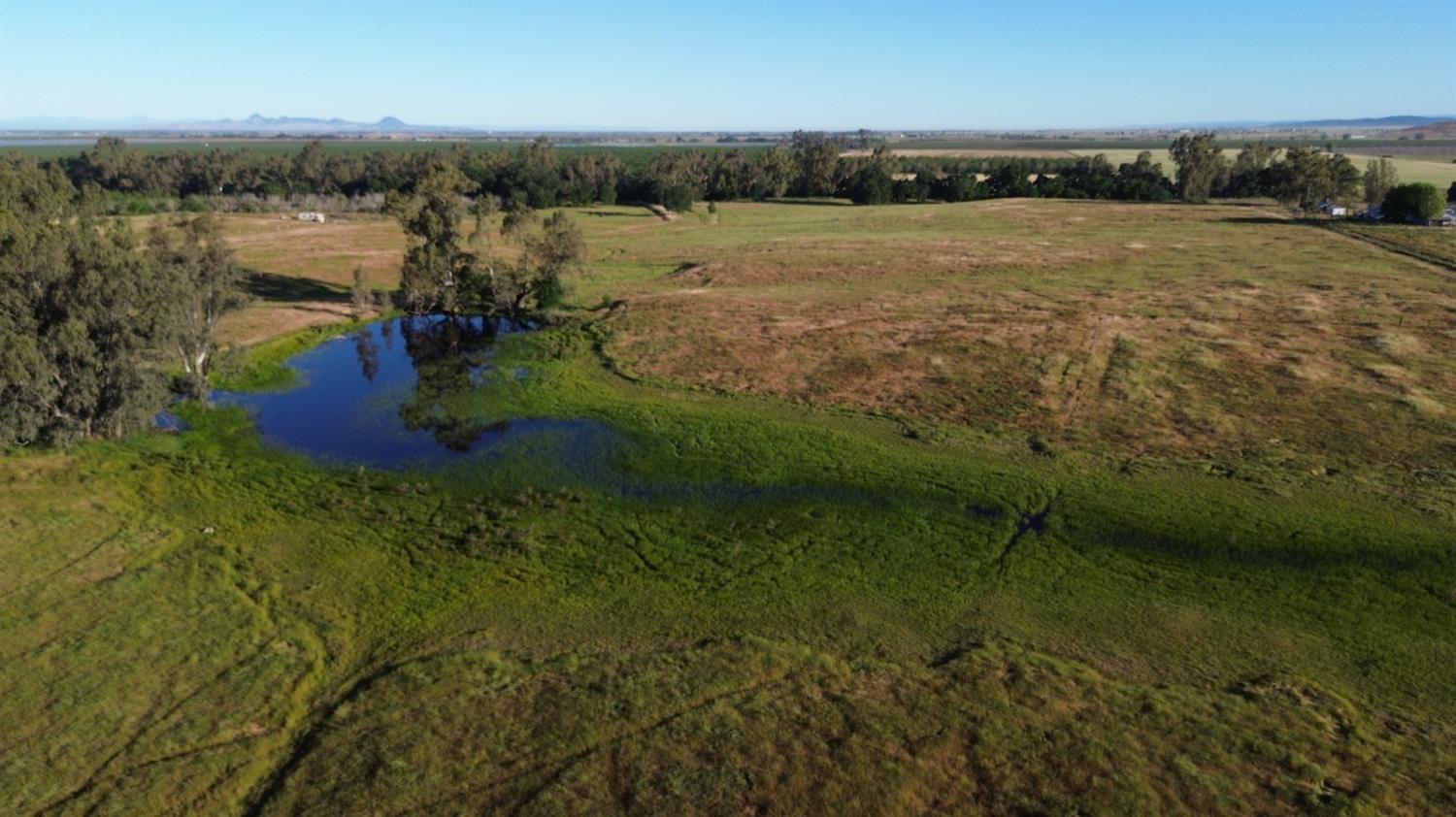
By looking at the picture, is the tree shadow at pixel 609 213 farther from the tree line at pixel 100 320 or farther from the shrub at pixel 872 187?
the tree line at pixel 100 320

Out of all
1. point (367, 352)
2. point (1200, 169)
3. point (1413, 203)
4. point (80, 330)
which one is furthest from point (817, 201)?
point (80, 330)

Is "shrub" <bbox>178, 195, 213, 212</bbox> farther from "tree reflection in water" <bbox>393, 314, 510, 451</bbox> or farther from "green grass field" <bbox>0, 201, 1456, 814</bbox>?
"green grass field" <bbox>0, 201, 1456, 814</bbox>

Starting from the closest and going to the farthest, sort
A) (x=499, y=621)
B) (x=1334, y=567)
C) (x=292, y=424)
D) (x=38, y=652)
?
(x=38, y=652), (x=499, y=621), (x=1334, y=567), (x=292, y=424)

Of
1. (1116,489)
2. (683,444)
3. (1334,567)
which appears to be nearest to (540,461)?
(683,444)

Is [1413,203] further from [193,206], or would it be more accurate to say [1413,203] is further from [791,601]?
[193,206]

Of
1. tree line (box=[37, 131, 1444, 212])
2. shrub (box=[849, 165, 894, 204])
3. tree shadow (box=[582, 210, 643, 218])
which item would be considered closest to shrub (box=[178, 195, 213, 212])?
tree line (box=[37, 131, 1444, 212])

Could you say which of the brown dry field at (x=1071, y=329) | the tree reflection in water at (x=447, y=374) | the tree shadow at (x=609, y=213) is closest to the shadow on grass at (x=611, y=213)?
the tree shadow at (x=609, y=213)

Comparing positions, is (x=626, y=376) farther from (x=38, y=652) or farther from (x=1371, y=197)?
(x=1371, y=197)
